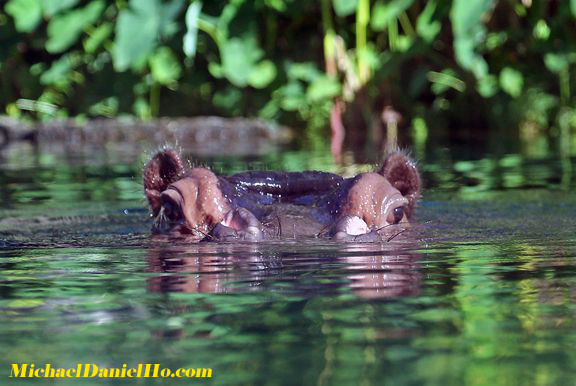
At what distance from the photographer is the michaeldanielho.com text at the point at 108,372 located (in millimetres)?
2291

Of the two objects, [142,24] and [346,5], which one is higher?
[346,5]

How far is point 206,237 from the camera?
166 inches

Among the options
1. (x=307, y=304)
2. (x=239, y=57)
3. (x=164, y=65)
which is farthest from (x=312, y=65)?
(x=307, y=304)

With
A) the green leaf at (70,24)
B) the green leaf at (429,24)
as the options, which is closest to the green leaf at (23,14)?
the green leaf at (70,24)

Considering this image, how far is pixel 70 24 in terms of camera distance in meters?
13.1

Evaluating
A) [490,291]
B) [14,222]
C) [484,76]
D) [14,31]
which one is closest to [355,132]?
[484,76]

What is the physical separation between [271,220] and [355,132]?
926 cm

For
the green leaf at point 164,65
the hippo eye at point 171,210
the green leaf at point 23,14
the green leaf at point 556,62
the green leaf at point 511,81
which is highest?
the green leaf at point 23,14

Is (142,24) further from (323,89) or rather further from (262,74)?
(323,89)

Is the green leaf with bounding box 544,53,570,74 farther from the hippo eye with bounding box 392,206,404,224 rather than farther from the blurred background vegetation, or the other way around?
the hippo eye with bounding box 392,206,404,224

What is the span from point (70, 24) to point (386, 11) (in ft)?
10.7

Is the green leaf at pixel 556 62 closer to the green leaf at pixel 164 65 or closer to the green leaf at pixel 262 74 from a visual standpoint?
Answer: the green leaf at pixel 262 74

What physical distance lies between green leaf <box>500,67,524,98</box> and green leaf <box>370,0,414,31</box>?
1.19 m

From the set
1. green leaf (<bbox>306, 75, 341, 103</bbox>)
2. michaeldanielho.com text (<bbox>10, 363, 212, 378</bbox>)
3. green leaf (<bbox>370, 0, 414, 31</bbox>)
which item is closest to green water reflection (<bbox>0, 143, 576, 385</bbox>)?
michaeldanielho.com text (<bbox>10, 363, 212, 378</bbox>)
